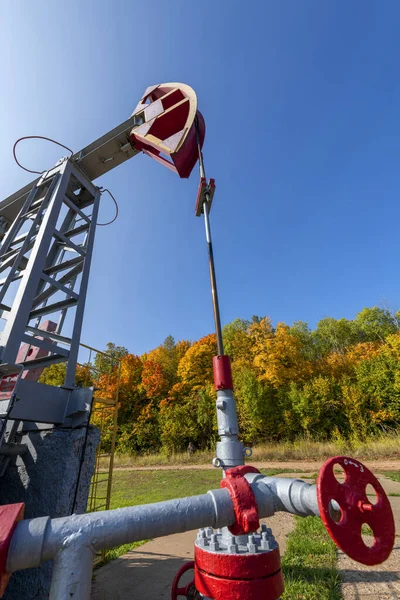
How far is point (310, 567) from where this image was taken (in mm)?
3508

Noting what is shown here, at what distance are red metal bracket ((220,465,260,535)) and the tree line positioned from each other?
51.6 feet

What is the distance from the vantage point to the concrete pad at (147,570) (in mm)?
3391

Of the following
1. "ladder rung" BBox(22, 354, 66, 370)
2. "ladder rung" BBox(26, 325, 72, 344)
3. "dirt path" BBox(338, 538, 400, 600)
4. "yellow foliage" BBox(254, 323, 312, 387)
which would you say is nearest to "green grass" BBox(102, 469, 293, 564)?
"dirt path" BBox(338, 538, 400, 600)

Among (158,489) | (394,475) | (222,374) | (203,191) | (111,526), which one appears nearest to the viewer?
(111,526)

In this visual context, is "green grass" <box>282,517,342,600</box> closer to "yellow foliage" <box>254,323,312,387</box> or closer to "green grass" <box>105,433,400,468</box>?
"green grass" <box>105,433,400,468</box>

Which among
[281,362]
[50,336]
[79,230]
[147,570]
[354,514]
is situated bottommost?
[147,570]

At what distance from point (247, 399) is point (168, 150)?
66.0 feet

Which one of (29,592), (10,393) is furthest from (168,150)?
(29,592)

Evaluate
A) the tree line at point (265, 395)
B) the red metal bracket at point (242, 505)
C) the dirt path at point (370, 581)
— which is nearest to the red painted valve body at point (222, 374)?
the red metal bracket at point (242, 505)

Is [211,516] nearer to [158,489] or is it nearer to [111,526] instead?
[111,526]

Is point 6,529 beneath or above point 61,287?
beneath

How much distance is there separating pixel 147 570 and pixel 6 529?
4394 millimetres

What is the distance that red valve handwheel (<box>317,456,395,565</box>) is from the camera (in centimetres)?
96

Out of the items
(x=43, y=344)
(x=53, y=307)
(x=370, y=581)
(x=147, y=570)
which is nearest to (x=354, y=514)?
(x=43, y=344)
